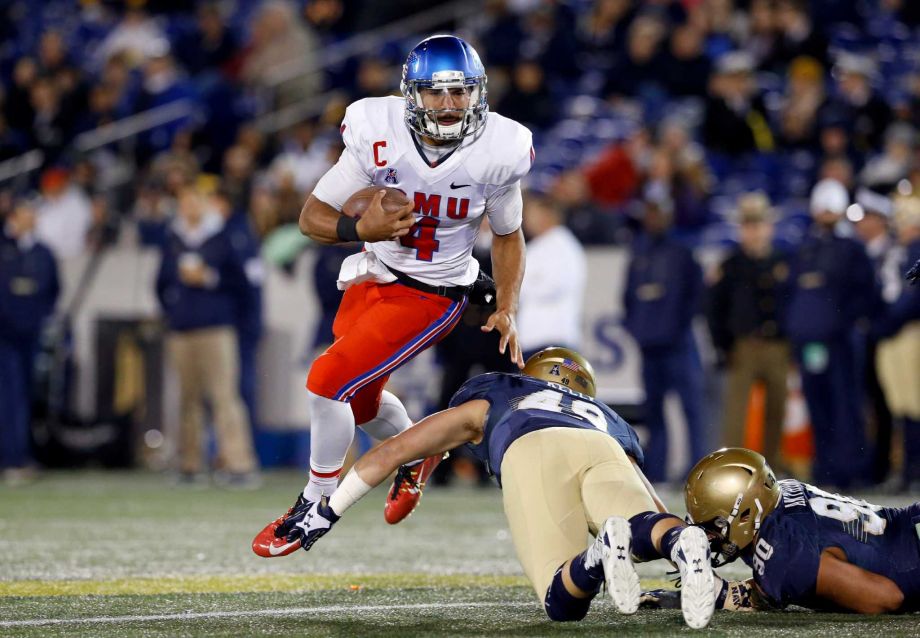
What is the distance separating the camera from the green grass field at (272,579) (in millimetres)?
4395

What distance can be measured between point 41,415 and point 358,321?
23.1ft

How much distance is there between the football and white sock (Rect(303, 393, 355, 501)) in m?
0.71

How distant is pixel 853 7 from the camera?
43.6 feet

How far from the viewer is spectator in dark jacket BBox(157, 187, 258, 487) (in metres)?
10.4

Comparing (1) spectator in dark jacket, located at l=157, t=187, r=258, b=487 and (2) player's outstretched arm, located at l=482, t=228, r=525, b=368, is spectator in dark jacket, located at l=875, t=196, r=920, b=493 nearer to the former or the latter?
(1) spectator in dark jacket, located at l=157, t=187, r=258, b=487

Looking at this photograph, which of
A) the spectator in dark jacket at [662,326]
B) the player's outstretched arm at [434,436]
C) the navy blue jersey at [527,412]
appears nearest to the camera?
the navy blue jersey at [527,412]

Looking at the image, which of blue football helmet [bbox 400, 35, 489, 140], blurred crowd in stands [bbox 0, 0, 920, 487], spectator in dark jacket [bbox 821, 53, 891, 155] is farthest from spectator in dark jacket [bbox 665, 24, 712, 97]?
blue football helmet [bbox 400, 35, 489, 140]

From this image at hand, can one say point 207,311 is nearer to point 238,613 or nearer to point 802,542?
point 238,613

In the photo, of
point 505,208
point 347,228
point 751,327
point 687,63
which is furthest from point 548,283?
point 347,228

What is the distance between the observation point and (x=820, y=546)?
175 inches

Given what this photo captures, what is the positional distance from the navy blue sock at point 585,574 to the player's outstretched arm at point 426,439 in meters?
0.72

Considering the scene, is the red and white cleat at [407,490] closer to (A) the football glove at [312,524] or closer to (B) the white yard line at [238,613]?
(A) the football glove at [312,524]

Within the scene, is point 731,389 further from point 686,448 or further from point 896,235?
point 896,235

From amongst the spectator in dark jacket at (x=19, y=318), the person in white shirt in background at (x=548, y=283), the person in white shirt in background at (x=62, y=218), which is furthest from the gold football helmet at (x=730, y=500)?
the person in white shirt in background at (x=62, y=218)
